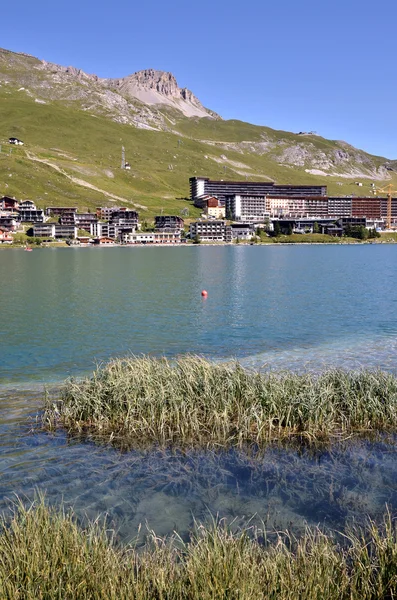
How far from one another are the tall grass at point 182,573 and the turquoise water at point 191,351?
7.95 feet

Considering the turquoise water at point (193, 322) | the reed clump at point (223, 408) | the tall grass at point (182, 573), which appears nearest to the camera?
the tall grass at point (182, 573)

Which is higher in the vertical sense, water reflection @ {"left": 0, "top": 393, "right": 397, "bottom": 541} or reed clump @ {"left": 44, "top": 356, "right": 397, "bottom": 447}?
reed clump @ {"left": 44, "top": 356, "right": 397, "bottom": 447}

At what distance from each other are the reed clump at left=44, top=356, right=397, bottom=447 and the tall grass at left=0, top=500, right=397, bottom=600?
6.58 metres

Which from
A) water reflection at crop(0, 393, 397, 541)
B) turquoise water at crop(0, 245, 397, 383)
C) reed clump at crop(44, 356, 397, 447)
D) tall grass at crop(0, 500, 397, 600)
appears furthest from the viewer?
turquoise water at crop(0, 245, 397, 383)

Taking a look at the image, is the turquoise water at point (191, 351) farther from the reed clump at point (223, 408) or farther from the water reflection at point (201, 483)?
the reed clump at point (223, 408)

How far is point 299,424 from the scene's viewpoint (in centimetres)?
1546

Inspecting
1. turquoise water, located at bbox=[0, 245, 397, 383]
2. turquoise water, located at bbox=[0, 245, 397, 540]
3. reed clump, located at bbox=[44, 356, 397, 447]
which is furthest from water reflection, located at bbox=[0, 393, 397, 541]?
turquoise water, located at bbox=[0, 245, 397, 383]

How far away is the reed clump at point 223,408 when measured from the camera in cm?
1511

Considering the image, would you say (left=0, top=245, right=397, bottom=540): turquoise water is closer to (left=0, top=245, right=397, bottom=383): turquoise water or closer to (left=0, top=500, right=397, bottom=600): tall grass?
(left=0, top=245, right=397, bottom=383): turquoise water

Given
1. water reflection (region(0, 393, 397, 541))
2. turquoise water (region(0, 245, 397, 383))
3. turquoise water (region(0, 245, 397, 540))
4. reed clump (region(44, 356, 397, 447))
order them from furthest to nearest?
turquoise water (region(0, 245, 397, 383)) < reed clump (region(44, 356, 397, 447)) < turquoise water (region(0, 245, 397, 540)) < water reflection (region(0, 393, 397, 541))

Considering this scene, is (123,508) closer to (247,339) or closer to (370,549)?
(370,549)

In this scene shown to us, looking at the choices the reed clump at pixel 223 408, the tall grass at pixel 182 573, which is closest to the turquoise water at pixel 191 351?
the reed clump at pixel 223 408

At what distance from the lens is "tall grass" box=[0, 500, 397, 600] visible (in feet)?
23.1

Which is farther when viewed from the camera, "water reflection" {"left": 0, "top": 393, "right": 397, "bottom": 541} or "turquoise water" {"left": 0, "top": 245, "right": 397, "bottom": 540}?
"turquoise water" {"left": 0, "top": 245, "right": 397, "bottom": 540}
